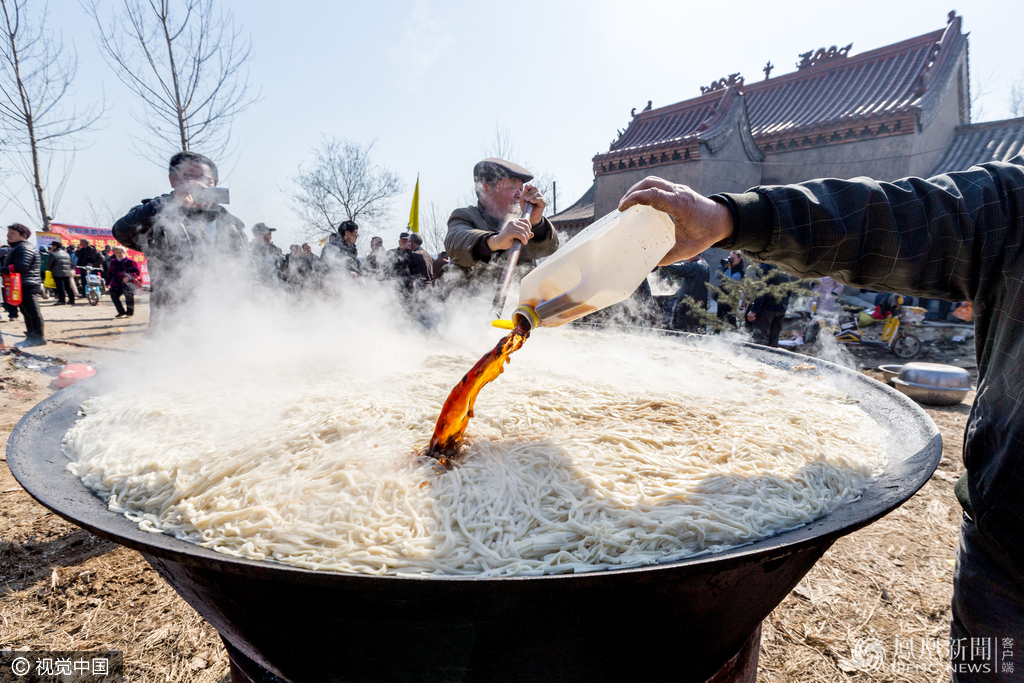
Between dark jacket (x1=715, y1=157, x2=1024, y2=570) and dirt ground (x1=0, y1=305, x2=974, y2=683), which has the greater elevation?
dark jacket (x1=715, y1=157, x2=1024, y2=570)

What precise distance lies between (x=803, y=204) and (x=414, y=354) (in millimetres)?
2824

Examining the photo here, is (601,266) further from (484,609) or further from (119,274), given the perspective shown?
(119,274)

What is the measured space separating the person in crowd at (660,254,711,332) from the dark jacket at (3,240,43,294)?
13.1 metres

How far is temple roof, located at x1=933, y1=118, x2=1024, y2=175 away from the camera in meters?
14.5

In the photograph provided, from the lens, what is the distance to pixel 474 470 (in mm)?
1733

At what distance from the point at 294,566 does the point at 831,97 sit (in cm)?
2144

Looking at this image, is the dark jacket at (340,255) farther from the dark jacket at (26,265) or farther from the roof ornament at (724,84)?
the roof ornament at (724,84)

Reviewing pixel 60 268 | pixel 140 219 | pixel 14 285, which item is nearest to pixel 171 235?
pixel 140 219

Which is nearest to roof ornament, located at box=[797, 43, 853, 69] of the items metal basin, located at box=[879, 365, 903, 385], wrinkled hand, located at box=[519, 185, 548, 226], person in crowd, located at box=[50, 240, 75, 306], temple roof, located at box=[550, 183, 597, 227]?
temple roof, located at box=[550, 183, 597, 227]

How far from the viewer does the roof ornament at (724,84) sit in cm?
1673

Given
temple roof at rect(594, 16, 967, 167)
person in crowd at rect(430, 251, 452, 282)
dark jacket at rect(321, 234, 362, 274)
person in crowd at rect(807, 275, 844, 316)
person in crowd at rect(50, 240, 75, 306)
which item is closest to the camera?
person in crowd at rect(430, 251, 452, 282)

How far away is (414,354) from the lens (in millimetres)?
3754

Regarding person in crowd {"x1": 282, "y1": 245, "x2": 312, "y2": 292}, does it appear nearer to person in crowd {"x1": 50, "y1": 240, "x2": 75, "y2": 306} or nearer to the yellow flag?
the yellow flag

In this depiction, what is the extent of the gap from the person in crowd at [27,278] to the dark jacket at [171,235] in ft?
26.2
